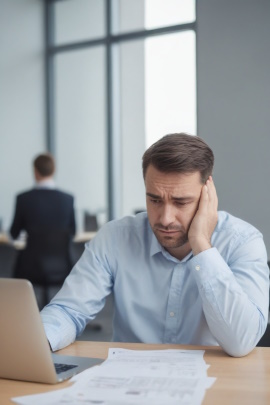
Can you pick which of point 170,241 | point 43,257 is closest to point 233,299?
point 170,241

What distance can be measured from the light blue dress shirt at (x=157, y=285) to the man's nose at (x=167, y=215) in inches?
5.5

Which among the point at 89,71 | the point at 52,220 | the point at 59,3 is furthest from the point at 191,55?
the point at 52,220

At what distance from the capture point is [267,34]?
248 centimetres

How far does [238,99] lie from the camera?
8.35 feet

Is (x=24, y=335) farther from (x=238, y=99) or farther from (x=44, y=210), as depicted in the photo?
(x=44, y=210)

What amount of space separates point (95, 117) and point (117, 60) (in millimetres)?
716

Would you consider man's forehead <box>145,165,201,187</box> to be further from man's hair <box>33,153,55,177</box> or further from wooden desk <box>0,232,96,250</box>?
wooden desk <box>0,232,96,250</box>

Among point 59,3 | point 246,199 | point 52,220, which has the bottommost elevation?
point 52,220

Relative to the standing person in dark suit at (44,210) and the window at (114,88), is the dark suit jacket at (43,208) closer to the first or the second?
the standing person in dark suit at (44,210)

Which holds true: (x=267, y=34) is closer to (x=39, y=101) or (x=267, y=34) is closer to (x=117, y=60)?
(x=117, y=60)

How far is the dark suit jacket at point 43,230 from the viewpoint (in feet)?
15.6

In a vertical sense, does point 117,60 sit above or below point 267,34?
above

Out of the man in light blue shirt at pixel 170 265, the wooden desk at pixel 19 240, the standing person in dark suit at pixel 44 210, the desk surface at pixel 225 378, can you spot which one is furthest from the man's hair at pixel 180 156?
the wooden desk at pixel 19 240

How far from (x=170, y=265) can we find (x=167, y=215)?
0.69 ft
